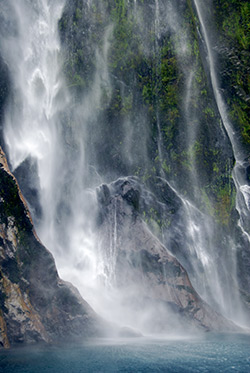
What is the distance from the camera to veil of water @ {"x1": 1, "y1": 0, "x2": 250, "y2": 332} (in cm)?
1823

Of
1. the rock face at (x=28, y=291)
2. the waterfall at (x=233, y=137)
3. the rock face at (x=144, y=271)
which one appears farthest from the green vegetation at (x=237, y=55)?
the rock face at (x=28, y=291)

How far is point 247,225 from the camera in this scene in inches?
757

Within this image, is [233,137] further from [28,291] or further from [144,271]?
[28,291]

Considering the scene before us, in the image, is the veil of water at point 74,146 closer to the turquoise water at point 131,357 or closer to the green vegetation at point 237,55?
the green vegetation at point 237,55

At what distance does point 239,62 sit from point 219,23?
8.42 ft

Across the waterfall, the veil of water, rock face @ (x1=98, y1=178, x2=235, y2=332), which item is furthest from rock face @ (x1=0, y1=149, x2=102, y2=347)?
the waterfall

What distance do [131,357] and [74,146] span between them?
12068 millimetres

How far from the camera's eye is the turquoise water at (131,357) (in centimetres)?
909

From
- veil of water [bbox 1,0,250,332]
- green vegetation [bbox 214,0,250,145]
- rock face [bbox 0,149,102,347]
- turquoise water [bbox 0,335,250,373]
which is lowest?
turquoise water [bbox 0,335,250,373]

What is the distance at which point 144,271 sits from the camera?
55.8ft

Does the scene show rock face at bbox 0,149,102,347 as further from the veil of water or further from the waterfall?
the waterfall

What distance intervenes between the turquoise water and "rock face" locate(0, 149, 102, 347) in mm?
938

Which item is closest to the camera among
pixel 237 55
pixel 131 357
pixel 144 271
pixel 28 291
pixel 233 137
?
pixel 131 357

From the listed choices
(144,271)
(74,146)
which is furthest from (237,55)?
(144,271)
